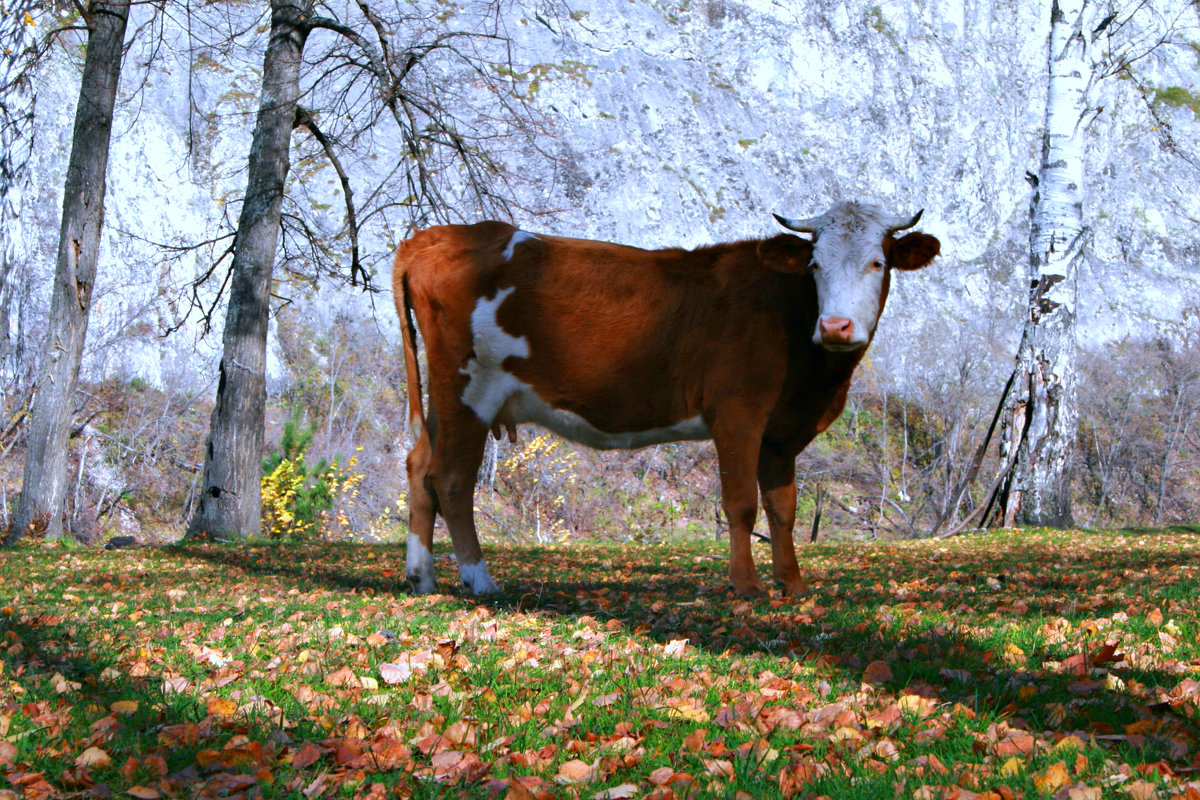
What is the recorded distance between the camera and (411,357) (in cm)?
667

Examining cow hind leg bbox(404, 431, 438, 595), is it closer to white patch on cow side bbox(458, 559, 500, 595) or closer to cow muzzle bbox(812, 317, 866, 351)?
white patch on cow side bbox(458, 559, 500, 595)

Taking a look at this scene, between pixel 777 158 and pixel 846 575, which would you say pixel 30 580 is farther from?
pixel 777 158

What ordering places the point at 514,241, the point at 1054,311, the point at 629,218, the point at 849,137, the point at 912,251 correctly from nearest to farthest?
the point at 912,251
the point at 514,241
the point at 1054,311
the point at 629,218
the point at 849,137

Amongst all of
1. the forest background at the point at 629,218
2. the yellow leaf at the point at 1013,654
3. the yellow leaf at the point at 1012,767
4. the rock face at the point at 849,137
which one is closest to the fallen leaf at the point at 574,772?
the yellow leaf at the point at 1012,767

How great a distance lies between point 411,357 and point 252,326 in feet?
21.1

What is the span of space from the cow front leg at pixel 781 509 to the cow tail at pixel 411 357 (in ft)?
7.94

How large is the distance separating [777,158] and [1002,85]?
53.4ft

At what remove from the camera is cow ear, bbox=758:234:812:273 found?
5.90 m

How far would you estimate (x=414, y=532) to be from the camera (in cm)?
630

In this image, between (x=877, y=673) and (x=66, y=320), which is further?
(x=66, y=320)

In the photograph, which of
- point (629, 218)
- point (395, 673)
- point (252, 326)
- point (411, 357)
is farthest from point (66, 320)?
point (629, 218)

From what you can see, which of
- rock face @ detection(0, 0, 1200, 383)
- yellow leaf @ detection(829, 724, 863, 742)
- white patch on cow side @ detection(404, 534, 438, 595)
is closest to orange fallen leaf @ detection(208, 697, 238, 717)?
yellow leaf @ detection(829, 724, 863, 742)

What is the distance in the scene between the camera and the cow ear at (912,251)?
600 cm

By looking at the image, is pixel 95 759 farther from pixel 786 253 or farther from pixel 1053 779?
pixel 786 253
